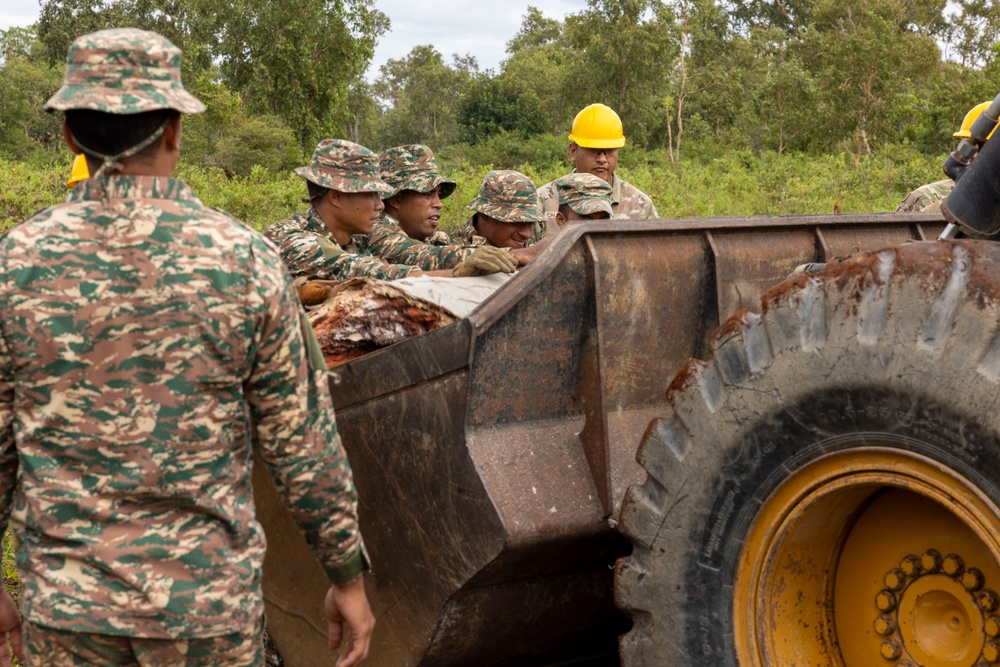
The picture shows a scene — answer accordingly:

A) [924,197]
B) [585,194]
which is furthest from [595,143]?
[924,197]

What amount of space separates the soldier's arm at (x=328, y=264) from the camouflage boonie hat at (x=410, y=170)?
103 cm

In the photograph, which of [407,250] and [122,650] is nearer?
[122,650]

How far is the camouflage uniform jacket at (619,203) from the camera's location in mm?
7230

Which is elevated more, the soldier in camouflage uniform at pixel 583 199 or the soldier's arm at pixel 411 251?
the soldier in camouflage uniform at pixel 583 199

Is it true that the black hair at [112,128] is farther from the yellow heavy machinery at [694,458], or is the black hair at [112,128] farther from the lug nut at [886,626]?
the lug nut at [886,626]

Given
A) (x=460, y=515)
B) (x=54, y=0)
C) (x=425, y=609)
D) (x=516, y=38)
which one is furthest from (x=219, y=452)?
(x=516, y=38)

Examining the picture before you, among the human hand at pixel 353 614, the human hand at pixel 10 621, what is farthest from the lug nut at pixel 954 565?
the human hand at pixel 10 621

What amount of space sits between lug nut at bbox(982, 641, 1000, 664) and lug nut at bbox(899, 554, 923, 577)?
253mm

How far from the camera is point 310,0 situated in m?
30.0

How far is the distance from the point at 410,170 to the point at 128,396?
3.86m

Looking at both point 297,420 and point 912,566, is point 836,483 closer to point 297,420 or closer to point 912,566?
point 912,566

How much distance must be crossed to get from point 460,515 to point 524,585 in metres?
0.38

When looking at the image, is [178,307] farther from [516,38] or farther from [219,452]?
[516,38]

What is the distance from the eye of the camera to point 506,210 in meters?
5.98
